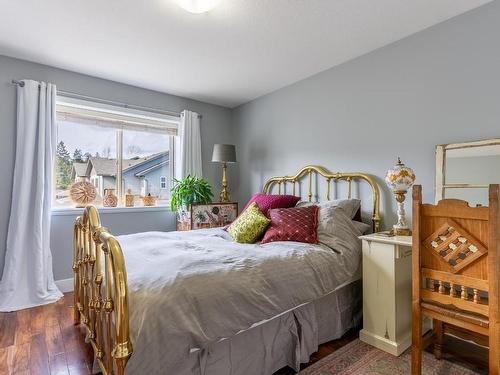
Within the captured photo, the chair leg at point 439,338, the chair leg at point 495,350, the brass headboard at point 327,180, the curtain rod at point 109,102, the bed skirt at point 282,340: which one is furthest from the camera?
the curtain rod at point 109,102

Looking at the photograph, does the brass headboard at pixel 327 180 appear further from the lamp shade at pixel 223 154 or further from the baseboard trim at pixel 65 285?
the baseboard trim at pixel 65 285

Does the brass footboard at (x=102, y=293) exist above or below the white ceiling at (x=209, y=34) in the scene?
below

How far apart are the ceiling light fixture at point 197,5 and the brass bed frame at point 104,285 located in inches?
58.0

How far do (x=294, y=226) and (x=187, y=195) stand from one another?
5.39ft

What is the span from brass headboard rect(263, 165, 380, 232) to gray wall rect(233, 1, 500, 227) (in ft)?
0.24

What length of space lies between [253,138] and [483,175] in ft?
8.66

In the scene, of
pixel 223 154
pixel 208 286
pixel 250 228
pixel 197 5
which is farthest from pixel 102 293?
pixel 223 154

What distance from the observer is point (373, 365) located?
5.67 ft

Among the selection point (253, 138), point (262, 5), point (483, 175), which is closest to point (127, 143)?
point (253, 138)

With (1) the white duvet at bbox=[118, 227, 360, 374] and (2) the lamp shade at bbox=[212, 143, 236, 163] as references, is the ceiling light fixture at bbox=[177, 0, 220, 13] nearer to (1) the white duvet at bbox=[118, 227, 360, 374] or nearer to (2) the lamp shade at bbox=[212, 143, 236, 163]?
(1) the white duvet at bbox=[118, 227, 360, 374]

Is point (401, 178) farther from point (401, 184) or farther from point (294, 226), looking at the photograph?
point (294, 226)

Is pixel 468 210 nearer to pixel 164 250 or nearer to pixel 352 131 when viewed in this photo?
pixel 352 131

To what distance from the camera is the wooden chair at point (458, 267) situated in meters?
1.26

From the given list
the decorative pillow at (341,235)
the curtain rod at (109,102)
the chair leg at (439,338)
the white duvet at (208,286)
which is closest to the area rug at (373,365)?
the chair leg at (439,338)
